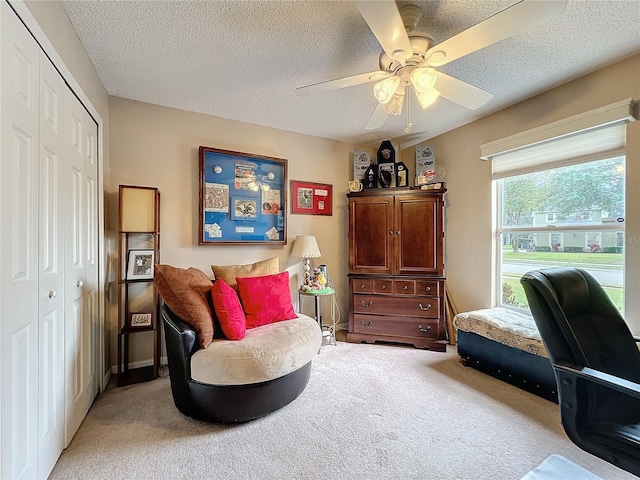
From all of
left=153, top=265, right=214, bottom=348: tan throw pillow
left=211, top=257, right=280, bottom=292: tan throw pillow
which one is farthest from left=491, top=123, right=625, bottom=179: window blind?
left=153, top=265, right=214, bottom=348: tan throw pillow

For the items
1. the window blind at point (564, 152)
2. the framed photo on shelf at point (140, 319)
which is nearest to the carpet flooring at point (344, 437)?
the framed photo on shelf at point (140, 319)

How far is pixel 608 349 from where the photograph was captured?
1297 mm

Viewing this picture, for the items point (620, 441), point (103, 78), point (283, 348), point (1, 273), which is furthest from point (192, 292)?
point (620, 441)

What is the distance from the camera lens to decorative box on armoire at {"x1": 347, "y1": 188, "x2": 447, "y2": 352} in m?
3.04

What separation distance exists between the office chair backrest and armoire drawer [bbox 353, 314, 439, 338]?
5.71ft

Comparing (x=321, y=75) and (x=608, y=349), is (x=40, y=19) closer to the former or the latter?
(x=321, y=75)

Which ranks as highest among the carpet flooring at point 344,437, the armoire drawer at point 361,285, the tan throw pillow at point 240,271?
the tan throw pillow at point 240,271

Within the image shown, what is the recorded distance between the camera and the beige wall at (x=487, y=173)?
1.99m

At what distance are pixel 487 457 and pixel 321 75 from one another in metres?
2.70

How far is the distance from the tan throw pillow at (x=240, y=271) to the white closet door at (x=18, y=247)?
130cm

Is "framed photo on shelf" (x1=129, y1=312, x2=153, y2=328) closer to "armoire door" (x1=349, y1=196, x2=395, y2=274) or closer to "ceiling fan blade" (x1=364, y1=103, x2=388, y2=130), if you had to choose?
"armoire door" (x1=349, y1=196, x2=395, y2=274)

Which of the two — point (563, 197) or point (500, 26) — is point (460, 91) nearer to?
point (500, 26)

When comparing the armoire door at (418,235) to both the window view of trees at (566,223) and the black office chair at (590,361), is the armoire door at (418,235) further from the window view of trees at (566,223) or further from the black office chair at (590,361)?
the black office chair at (590,361)

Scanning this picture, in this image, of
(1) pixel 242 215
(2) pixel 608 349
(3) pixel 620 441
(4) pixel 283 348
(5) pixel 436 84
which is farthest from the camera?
(1) pixel 242 215
